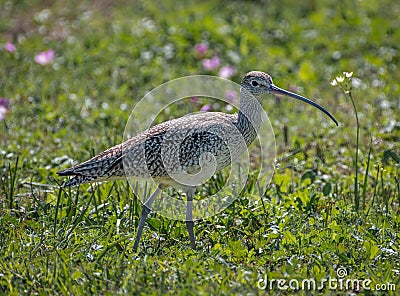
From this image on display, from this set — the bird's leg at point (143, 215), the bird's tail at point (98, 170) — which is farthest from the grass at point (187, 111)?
the bird's tail at point (98, 170)

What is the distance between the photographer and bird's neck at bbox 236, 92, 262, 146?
22.0 feet

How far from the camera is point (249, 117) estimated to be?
6746 millimetres

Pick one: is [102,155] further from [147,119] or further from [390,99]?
[390,99]

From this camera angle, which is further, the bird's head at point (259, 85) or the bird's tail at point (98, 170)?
the bird's head at point (259, 85)

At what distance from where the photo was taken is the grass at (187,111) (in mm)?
5664

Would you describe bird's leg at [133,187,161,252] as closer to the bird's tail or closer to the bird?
the bird

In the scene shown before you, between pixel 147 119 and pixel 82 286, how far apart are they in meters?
4.06

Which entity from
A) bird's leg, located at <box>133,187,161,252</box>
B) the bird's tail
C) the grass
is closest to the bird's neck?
the grass

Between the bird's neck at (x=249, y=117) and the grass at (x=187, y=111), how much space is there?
25.1 inches

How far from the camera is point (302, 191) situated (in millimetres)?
7258

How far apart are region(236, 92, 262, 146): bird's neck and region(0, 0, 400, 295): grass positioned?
638 millimetres

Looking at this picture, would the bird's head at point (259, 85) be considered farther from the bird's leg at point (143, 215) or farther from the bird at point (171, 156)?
the bird's leg at point (143, 215)

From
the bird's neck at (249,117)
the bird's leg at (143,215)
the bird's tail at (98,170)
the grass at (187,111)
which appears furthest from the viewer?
Result: the bird's neck at (249,117)

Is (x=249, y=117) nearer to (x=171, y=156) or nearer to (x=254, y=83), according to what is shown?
(x=254, y=83)
